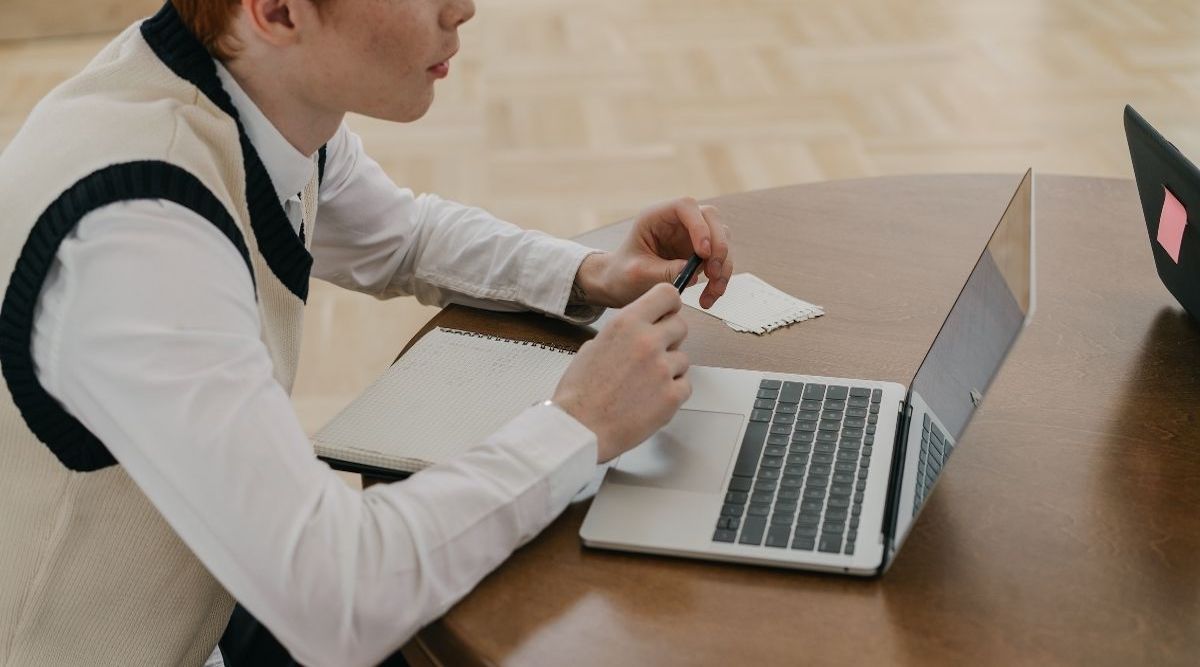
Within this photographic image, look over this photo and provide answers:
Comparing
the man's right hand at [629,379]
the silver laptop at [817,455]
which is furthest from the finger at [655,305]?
the silver laptop at [817,455]

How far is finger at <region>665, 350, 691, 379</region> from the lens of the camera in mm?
1029

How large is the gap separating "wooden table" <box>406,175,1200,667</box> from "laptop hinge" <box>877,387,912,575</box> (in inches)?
0.7

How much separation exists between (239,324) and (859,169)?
2.76m

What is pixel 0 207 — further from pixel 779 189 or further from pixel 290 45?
pixel 779 189

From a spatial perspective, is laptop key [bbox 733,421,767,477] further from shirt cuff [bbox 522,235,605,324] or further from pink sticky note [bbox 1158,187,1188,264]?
pink sticky note [bbox 1158,187,1188,264]

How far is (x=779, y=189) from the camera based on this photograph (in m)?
1.57

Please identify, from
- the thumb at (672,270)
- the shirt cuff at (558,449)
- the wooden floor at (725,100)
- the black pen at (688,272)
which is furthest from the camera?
the wooden floor at (725,100)

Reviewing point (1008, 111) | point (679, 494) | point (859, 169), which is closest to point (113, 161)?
point (679, 494)

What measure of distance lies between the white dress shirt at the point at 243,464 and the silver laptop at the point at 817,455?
0.08 metres

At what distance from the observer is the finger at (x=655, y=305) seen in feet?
3.41

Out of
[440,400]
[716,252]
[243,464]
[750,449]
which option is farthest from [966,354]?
[243,464]

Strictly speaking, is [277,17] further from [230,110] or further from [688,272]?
[688,272]

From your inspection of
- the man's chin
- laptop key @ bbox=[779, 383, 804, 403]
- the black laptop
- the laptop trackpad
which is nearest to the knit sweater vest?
the man's chin

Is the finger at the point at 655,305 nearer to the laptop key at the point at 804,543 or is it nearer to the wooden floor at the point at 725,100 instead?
the laptop key at the point at 804,543
